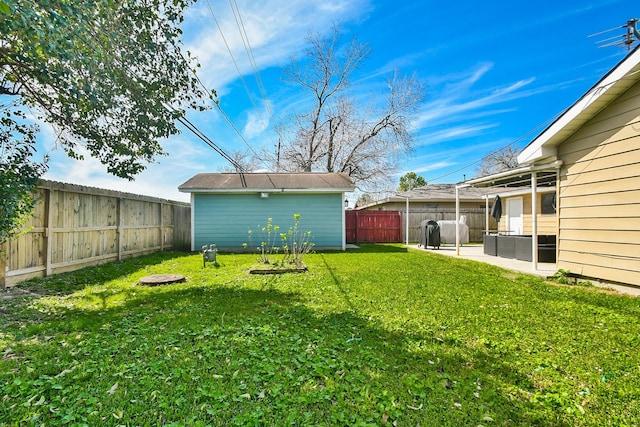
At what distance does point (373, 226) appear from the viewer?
51.0 feet

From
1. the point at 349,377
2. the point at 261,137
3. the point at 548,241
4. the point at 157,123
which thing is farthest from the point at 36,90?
the point at 261,137

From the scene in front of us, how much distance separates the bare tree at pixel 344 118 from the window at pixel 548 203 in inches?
368

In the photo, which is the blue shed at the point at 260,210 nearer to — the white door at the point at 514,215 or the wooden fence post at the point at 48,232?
the wooden fence post at the point at 48,232

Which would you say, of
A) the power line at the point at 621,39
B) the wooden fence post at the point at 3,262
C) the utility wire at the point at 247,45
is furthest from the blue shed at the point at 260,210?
the power line at the point at 621,39

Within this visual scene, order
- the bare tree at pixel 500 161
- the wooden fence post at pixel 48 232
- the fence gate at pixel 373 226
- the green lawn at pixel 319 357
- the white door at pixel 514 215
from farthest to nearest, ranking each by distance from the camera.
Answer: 1. the bare tree at pixel 500 161
2. the fence gate at pixel 373 226
3. the white door at pixel 514 215
4. the wooden fence post at pixel 48 232
5. the green lawn at pixel 319 357

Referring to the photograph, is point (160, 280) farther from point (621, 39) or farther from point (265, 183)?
point (621, 39)

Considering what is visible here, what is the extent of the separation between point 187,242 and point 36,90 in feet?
28.6

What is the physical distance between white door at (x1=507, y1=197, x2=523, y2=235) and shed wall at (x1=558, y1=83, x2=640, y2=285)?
7004mm

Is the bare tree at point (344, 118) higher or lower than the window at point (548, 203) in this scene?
higher

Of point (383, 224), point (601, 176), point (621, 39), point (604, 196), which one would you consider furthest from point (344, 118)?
point (604, 196)

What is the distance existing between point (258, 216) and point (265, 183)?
139cm

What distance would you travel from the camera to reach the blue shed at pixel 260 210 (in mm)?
11312

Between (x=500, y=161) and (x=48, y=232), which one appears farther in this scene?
(x=500, y=161)

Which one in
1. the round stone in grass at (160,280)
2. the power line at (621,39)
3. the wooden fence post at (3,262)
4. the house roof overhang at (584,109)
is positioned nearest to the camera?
the house roof overhang at (584,109)
